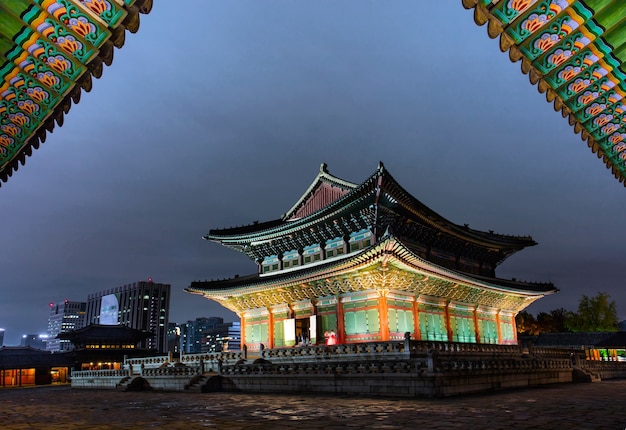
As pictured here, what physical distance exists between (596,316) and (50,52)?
72.5 metres

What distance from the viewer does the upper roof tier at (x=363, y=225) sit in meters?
26.1

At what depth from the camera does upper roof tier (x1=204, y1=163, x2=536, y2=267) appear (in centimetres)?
2611

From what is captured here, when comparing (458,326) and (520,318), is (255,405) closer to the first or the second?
(458,326)

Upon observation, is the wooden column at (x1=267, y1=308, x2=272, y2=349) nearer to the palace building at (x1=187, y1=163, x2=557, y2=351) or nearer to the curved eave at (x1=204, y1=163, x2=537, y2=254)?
the palace building at (x1=187, y1=163, x2=557, y2=351)

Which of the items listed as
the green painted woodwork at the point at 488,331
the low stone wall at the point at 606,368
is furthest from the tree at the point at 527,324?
the low stone wall at the point at 606,368

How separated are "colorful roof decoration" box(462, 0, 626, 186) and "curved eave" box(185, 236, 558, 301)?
1393 cm

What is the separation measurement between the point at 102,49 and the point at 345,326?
889 inches

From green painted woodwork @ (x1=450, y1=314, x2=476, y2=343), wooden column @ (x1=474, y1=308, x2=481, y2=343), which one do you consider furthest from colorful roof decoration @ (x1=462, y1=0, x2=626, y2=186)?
wooden column @ (x1=474, y1=308, x2=481, y2=343)

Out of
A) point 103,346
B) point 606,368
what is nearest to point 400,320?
point 606,368

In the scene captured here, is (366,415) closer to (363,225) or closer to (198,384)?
(198,384)

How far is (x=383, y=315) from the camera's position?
24.5 metres

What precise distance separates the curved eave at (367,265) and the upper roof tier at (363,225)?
2052mm

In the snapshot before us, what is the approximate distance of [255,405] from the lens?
13.7 meters

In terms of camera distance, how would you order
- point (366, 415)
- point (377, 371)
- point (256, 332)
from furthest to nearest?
point (256, 332)
point (377, 371)
point (366, 415)
